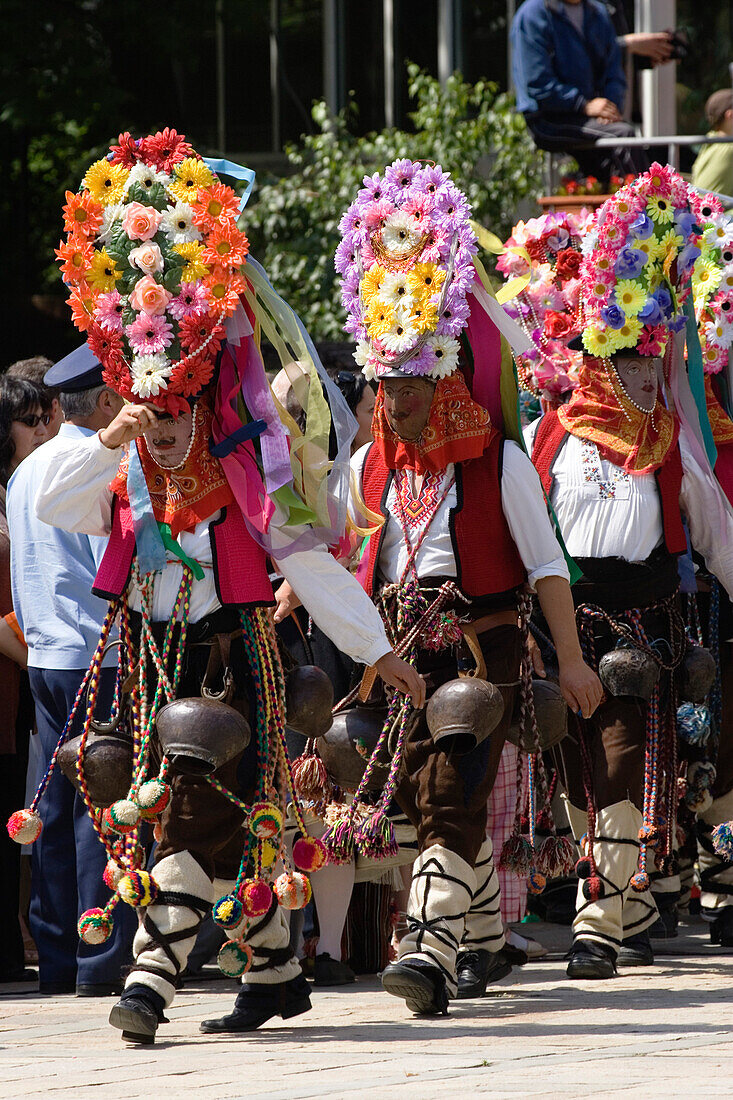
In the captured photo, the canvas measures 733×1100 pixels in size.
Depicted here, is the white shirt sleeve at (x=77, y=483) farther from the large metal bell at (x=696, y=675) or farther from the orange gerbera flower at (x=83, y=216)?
the large metal bell at (x=696, y=675)

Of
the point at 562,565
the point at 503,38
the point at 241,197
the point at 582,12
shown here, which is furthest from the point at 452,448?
→ the point at 503,38

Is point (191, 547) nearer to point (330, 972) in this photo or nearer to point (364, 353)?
point (364, 353)

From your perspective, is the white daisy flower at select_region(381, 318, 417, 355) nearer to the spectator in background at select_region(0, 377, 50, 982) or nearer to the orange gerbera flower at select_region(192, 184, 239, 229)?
the orange gerbera flower at select_region(192, 184, 239, 229)

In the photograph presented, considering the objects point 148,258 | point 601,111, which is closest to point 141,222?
point 148,258

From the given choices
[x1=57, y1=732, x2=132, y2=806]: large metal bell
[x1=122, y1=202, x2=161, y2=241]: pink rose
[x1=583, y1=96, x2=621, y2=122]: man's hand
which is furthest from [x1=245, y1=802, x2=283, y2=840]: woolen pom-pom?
[x1=583, y1=96, x2=621, y2=122]: man's hand

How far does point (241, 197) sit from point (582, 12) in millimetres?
5950

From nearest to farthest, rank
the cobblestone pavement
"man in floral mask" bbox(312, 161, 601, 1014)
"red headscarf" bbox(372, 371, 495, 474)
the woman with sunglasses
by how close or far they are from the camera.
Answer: the cobblestone pavement, "man in floral mask" bbox(312, 161, 601, 1014), "red headscarf" bbox(372, 371, 495, 474), the woman with sunglasses

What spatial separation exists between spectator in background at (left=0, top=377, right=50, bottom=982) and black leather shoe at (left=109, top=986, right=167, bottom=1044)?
6.10 feet

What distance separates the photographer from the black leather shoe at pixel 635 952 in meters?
6.78

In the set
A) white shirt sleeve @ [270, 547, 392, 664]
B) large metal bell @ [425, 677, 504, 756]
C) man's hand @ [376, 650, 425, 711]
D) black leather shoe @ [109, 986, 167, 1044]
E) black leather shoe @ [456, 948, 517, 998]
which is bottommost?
black leather shoe @ [456, 948, 517, 998]

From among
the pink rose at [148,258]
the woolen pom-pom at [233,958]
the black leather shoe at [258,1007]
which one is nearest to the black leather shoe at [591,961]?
the black leather shoe at [258,1007]

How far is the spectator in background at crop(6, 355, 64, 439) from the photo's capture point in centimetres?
723

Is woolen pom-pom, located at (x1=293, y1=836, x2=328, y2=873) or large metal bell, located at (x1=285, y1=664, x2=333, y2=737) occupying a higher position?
large metal bell, located at (x1=285, y1=664, x2=333, y2=737)

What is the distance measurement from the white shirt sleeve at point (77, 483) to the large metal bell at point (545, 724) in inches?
58.1
